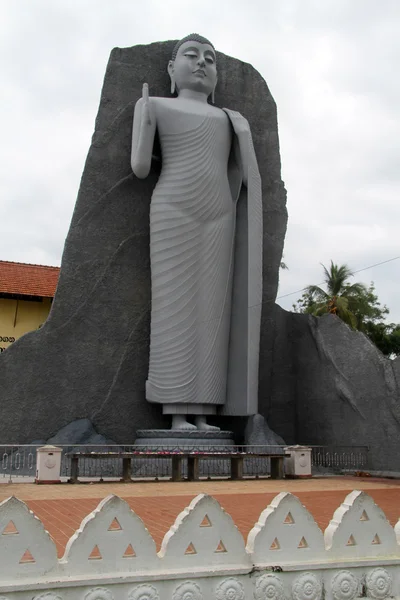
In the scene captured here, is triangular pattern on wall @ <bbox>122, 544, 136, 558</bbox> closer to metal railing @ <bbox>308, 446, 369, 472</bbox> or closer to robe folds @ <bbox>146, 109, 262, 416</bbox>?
robe folds @ <bbox>146, 109, 262, 416</bbox>

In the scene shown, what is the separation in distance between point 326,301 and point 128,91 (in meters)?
17.1

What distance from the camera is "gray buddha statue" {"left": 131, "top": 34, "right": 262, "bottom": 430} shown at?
13117 millimetres

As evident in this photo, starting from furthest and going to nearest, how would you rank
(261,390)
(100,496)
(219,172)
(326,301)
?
1. (326,301)
2. (261,390)
3. (219,172)
4. (100,496)

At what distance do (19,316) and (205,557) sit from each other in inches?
831

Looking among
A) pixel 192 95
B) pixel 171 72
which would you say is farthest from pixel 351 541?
pixel 171 72

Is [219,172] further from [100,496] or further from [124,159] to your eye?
[100,496]

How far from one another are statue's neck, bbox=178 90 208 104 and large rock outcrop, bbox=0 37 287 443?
23.0 inches

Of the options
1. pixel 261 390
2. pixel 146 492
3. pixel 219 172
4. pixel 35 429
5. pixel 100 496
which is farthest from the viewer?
pixel 261 390

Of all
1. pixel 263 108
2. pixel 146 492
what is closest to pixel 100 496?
pixel 146 492

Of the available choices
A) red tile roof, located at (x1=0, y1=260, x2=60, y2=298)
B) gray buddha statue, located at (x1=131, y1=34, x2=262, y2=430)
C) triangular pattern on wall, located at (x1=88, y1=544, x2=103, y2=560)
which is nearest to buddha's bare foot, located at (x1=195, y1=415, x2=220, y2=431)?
gray buddha statue, located at (x1=131, y1=34, x2=262, y2=430)

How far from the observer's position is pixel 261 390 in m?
14.8

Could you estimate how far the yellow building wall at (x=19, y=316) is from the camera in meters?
23.1

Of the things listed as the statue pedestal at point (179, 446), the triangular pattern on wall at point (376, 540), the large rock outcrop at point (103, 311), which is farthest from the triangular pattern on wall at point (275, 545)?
the large rock outcrop at point (103, 311)

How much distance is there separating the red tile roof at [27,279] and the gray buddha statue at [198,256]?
428 inches
